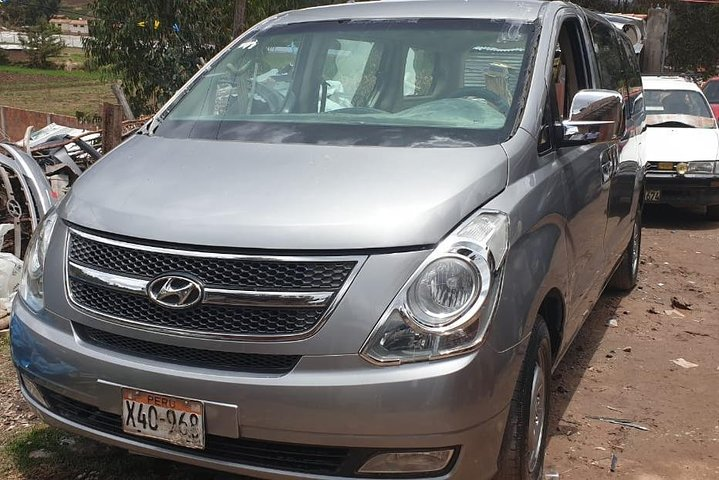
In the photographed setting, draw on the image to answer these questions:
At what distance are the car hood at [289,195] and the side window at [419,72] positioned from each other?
0.81 meters

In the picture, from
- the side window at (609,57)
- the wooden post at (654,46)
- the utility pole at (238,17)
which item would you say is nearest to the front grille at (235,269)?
→ the side window at (609,57)

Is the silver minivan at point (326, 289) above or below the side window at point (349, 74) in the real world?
below

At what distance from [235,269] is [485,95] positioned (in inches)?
59.7

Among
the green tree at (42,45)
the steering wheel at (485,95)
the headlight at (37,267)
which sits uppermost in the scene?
the steering wheel at (485,95)

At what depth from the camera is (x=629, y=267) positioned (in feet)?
20.6

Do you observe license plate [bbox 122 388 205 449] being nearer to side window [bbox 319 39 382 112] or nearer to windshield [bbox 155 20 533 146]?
windshield [bbox 155 20 533 146]

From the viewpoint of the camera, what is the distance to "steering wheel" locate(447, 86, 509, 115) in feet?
11.0

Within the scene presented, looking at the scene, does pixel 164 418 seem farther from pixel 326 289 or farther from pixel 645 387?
pixel 645 387

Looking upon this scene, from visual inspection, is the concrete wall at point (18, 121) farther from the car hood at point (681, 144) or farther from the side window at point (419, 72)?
the side window at point (419, 72)

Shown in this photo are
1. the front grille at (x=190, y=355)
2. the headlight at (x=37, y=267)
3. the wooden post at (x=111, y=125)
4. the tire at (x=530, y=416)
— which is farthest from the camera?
the wooden post at (x=111, y=125)

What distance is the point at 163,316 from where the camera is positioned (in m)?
2.62

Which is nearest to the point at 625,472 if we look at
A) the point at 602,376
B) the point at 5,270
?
the point at 602,376

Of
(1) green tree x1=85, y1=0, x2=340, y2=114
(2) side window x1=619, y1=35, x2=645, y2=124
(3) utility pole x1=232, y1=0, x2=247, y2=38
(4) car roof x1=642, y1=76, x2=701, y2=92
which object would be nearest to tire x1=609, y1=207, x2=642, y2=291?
(2) side window x1=619, y1=35, x2=645, y2=124

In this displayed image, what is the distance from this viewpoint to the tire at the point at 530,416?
2.74m
